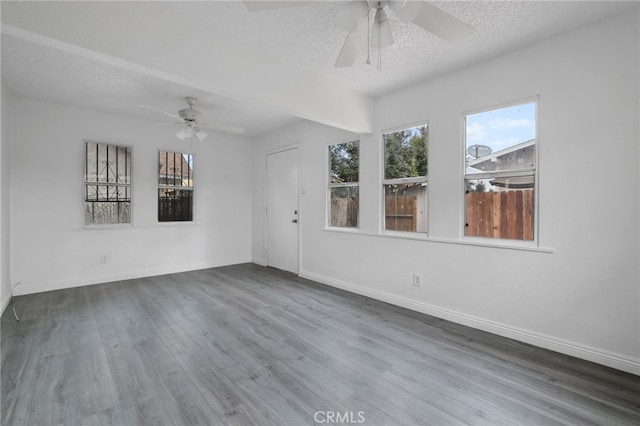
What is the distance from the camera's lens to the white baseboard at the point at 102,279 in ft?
13.3

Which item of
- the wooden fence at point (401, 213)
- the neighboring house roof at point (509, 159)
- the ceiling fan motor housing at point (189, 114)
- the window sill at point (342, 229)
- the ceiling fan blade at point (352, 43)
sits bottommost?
the window sill at point (342, 229)

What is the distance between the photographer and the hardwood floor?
1801 mm

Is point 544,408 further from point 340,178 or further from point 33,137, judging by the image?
point 33,137

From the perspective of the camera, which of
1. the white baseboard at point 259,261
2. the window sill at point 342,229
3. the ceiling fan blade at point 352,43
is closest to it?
the ceiling fan blade at point 352,43

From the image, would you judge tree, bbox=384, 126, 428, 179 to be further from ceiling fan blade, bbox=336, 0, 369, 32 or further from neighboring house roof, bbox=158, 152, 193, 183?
neighboring house roof, bbox=158, 152, 193, 183

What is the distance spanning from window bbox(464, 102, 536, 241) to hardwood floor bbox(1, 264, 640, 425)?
3.52 feet

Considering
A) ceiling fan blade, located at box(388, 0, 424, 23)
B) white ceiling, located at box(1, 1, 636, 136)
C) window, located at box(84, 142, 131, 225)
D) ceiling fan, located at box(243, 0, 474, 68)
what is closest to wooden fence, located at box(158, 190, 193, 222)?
window, located at box(84, 142, 131, 225)

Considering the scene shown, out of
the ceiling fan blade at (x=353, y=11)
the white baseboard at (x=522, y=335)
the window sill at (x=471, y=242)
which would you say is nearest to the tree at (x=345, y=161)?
the window sill at (x=471, y=242)

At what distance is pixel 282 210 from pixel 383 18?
13.4ft

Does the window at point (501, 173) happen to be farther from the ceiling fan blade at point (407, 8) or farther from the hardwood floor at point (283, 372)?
the ceiling fan blade at point (407, 8)

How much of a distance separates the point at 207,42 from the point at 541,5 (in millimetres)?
2532

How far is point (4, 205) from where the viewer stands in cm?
356

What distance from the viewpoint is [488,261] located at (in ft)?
9.61

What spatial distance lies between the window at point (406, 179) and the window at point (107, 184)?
4066 mm
